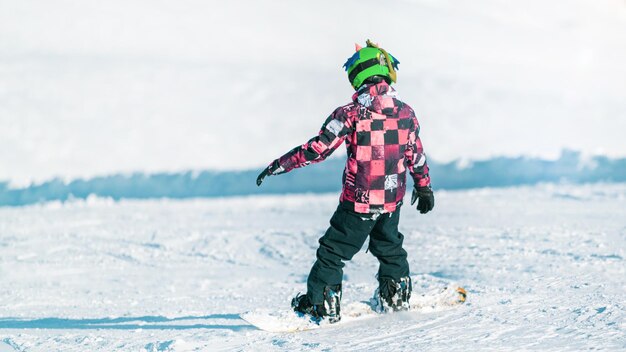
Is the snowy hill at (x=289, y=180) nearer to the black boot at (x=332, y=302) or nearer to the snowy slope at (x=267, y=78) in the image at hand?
the snowy slope at (x=267, y=78)

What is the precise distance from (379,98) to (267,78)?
8500mm

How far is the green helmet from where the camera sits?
9.75 feet

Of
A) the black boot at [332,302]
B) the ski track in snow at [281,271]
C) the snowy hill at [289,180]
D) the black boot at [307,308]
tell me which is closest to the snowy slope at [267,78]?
the snowy hill at [289,180]

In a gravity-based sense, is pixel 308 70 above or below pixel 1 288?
above

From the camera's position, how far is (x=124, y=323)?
3.45 meters

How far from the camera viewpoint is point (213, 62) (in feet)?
39.1

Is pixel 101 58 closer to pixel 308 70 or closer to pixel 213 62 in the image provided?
pixel 213 62

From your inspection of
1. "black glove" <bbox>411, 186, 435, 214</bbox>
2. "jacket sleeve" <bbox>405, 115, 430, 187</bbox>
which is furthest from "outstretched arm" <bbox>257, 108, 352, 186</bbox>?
"black glove" <bbox>411, 186, 435, 214</bbox>

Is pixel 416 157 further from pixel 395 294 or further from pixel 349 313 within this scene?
pixel 349 313

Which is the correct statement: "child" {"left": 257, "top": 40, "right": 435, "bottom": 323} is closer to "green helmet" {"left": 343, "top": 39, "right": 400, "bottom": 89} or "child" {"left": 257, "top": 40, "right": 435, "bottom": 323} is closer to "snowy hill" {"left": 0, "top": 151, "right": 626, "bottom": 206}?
"green helmet" {"left": 343, "top": 39, "right": 400, "bottom": 89}

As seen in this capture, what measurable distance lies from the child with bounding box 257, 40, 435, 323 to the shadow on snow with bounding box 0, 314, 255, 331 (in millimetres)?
489

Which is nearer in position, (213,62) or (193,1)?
(213,62)

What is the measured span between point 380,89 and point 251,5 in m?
11.6

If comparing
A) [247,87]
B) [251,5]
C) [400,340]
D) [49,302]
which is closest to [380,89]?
[400,340]
